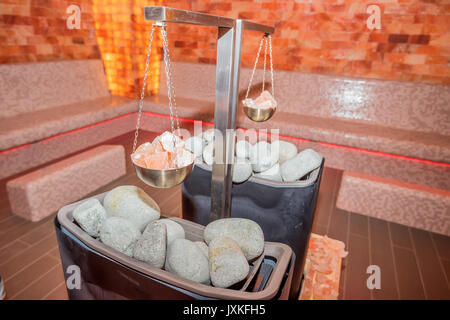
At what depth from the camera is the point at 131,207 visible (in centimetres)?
124

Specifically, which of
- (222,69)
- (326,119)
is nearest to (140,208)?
(222,69)

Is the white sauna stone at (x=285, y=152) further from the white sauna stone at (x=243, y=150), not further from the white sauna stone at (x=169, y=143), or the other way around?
the white sauna stone at (x=169, y=143)

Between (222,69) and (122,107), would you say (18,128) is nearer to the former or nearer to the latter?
(122,107)

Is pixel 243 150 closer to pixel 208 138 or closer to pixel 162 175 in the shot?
pixel 208 138

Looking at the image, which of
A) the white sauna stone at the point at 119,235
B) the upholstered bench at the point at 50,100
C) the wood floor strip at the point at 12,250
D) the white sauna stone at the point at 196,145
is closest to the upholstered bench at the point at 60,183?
the wood floor strip at the point at 12,250

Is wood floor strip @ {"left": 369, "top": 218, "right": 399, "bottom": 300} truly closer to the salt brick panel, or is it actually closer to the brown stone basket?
the salt brick panel

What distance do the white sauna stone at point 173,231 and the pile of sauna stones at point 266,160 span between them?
0.52 metres

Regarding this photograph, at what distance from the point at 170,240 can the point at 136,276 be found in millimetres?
226

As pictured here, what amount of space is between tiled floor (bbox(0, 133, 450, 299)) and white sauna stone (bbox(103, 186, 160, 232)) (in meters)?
0.89

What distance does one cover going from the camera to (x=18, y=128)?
3.06 meters

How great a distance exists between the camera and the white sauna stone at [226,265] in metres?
0.95

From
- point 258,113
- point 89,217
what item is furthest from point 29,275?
point 258,113

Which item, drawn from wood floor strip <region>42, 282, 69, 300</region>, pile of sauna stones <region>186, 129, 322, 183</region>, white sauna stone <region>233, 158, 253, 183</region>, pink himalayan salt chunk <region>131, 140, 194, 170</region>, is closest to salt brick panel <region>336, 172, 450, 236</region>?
pile of sauna stones <region>186, 129, 322, 183</region>

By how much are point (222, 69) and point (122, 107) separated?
3496mm
